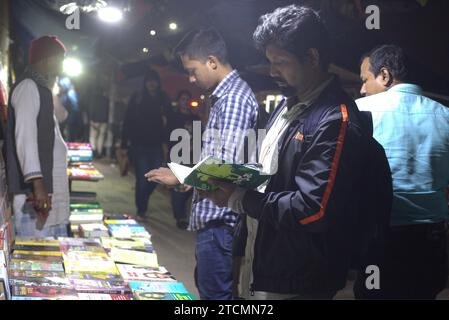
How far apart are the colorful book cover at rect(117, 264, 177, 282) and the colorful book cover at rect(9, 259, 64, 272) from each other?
0.39 m

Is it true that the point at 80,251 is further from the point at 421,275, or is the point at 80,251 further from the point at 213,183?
the point at 421,275

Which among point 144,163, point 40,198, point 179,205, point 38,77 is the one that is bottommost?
point 179,205

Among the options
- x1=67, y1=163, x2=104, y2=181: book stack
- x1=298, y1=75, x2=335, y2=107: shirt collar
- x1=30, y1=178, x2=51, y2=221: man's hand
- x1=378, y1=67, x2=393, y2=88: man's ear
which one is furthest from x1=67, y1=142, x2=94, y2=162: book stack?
x1=298, y1=75, x2=335, y2=107: shirt collar

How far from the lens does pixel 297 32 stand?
2.11 m

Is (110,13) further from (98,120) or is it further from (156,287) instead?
(98,120)

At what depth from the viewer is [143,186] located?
327 inches

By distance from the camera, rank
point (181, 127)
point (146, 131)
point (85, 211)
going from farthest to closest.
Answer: point (181, 127) < point (146, 131) < point (85, 211)

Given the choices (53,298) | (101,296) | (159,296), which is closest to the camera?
(53,298)

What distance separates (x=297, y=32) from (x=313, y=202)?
0.66 metres

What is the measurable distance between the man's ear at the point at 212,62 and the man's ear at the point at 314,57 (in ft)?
4.24

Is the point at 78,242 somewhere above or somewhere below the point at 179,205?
above

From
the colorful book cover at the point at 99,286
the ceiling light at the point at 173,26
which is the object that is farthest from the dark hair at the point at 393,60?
the ceiling light at the point at 173,26

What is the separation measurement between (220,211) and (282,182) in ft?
3.56

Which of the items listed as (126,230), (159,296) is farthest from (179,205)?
(159,296)
